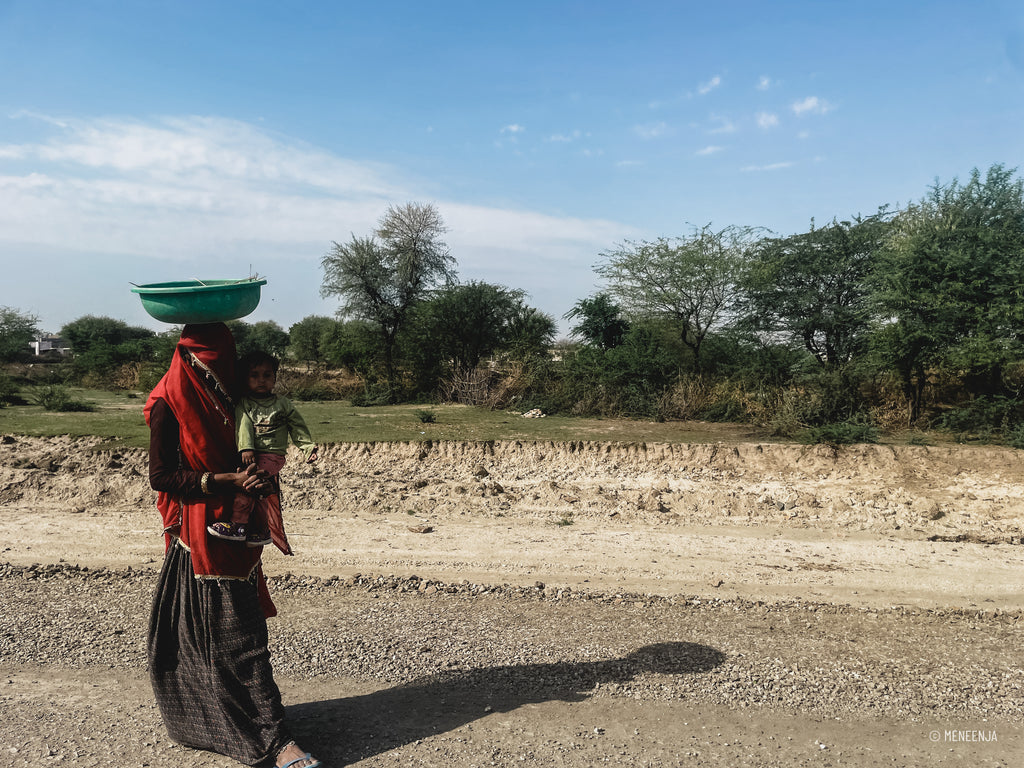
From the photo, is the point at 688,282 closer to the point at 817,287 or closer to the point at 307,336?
the point at 817,287

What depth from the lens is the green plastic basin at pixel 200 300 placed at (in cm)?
351

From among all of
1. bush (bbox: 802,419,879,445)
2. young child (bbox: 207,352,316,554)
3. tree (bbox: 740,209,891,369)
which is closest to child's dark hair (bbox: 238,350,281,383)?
young child (bbox: 207,352,316,554)

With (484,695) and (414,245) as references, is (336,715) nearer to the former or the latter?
(484,695)

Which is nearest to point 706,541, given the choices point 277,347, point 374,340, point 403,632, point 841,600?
point 841,600

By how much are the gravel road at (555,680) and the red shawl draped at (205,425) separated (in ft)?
3.21

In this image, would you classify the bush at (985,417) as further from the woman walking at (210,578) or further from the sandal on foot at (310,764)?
the woman walking at (210,578)

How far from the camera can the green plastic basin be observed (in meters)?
3.51

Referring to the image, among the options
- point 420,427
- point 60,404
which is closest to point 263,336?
point 60,404

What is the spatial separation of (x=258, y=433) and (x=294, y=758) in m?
1.47

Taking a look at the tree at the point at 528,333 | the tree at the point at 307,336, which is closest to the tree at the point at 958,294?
the tree at the point at 528,333

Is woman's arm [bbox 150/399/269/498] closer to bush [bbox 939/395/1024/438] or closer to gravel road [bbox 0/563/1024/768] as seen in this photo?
gravel road [bbox 0/563/1024/768]

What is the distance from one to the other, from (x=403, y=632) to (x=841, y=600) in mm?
3654

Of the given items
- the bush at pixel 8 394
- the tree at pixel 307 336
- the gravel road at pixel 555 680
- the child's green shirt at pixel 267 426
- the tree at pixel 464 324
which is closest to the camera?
the child's green shirt at pixel 267 426

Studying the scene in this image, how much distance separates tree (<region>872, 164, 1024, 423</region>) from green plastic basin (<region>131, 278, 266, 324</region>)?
13.6 meters
